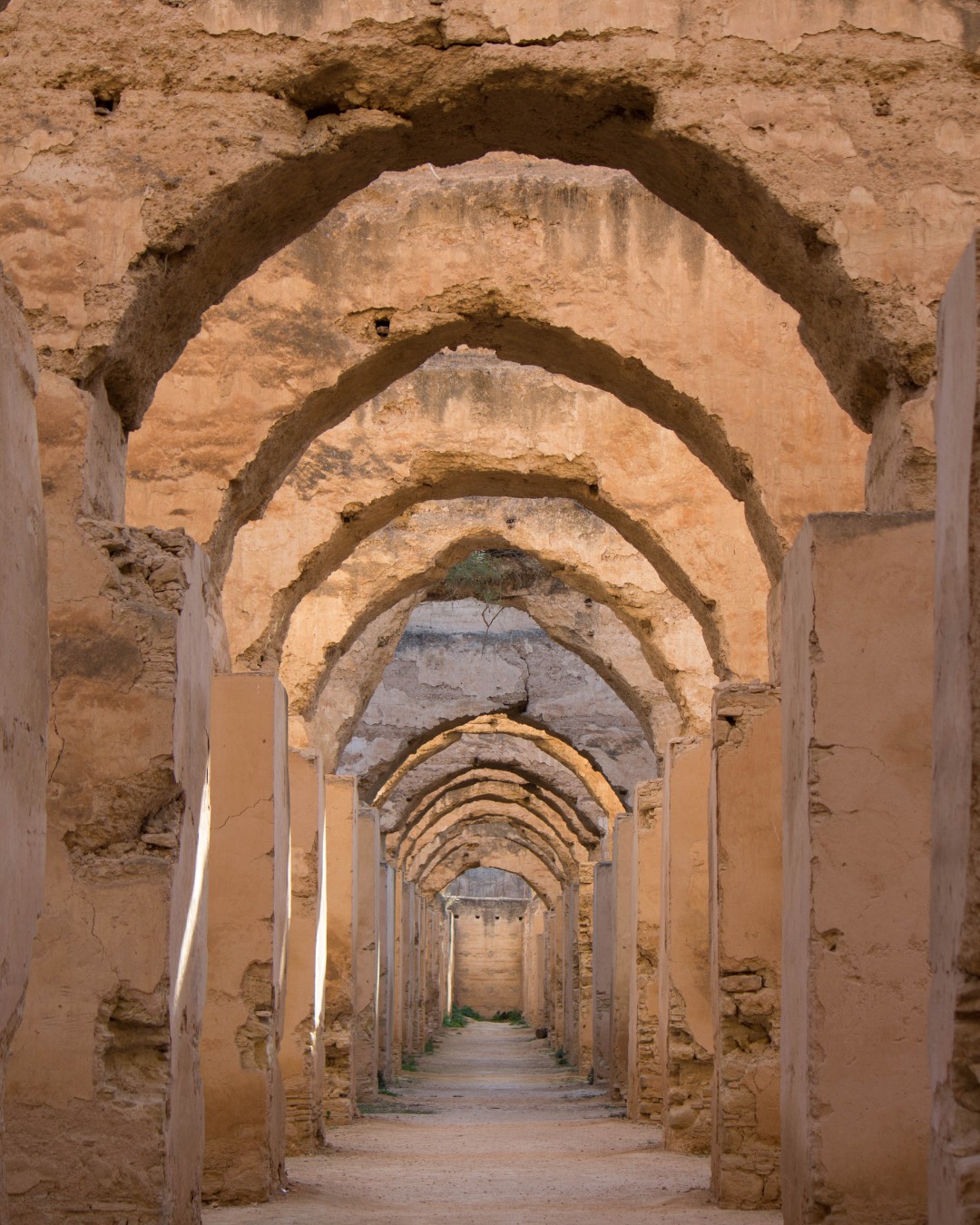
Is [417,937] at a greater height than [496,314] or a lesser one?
lesser

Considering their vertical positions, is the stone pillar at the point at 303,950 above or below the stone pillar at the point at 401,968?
above

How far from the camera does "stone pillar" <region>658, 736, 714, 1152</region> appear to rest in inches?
346

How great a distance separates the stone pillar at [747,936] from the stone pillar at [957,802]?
4075 millimetres

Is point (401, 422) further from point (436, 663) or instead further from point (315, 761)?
point (436, 663)

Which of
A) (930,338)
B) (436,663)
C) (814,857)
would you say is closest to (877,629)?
(814,857)

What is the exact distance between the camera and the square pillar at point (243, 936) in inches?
261

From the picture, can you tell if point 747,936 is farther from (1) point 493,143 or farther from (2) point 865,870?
(1) point 493,143

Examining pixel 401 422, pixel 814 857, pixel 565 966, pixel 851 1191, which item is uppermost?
pixel 401 422

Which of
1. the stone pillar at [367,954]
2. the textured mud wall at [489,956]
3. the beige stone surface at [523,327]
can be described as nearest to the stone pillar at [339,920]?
the stone pillar at [367,954]

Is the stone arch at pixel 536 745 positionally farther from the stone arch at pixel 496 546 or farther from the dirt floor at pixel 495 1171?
the stone arch at pixel 496 546

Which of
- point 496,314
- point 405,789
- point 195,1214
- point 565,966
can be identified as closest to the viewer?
point 195,1214

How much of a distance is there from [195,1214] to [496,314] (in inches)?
203

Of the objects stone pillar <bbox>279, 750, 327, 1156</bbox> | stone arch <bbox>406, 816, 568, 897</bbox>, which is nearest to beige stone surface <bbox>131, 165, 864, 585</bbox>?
stone pillar <bbox>279, 750, 327, 1156</bbox>

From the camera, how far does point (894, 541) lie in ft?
14.8
